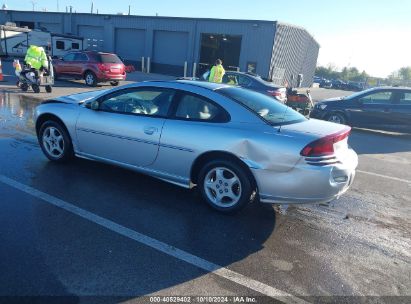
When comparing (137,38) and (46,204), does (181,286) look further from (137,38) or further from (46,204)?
(137,38)

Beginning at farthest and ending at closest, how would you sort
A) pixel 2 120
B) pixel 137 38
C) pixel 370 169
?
pixel 137 38, pixel 2 120, pixel 370 169

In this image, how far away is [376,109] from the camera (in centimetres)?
1109

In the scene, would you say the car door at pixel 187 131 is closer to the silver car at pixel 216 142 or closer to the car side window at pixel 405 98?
the silver car at pixel 216 142

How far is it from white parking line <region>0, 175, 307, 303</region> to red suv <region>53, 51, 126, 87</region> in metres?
13.3

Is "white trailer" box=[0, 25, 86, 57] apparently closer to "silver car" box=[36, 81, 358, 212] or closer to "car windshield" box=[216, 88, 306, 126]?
"silver car" box=[36, 81, 358, 212]

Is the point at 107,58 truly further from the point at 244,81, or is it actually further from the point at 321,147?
the point at 321,147

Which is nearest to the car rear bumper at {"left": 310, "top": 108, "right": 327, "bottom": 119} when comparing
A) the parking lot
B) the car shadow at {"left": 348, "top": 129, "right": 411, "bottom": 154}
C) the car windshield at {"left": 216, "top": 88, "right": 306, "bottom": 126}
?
the car shadow at {"left": 348, "top": 129, "right": 411, "bottom": 154}

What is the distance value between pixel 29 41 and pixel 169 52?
11.2m

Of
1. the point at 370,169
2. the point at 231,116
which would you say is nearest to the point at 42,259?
the point at 231,116

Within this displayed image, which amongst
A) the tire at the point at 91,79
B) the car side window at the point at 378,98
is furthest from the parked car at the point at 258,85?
the tire at the point at 91,79

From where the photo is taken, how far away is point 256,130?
13.3 feet

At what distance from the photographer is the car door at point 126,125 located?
182 inches

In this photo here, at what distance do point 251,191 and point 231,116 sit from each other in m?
0.88

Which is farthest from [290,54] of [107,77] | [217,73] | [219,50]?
[217,73]
